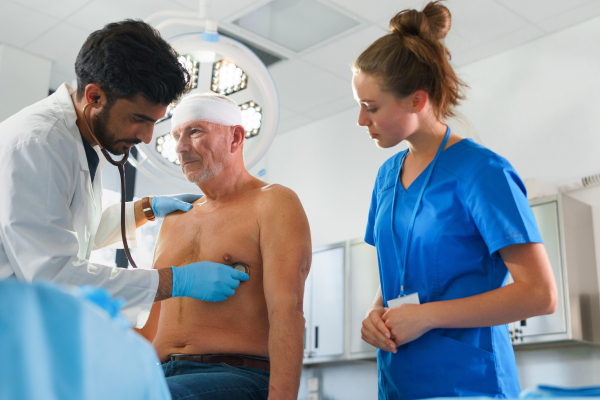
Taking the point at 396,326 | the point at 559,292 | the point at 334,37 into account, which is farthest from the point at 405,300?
the point at 334,37

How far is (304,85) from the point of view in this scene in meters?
4.70

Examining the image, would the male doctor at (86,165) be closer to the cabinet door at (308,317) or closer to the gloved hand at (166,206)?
the gloved hand at (166,206)

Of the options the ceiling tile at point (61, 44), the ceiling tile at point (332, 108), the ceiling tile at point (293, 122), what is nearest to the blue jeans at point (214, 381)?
the ceiling tile at point (61, 44)

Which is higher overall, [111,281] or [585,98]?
[585,98]

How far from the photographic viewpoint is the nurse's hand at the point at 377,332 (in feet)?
4.62

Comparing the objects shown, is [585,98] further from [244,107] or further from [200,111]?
[200,111]

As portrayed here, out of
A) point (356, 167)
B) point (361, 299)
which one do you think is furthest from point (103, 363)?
point (356, 167)

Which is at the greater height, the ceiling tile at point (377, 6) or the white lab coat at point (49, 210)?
the ceiling tile at point (377, 6)

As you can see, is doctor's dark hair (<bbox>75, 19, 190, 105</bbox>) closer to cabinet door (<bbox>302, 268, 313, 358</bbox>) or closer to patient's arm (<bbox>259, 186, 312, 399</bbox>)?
patient's arm (<bbox>259, 186, 312, 399</bbox>)

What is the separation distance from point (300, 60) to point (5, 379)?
394cm

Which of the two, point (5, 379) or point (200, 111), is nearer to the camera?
point (5, 379)

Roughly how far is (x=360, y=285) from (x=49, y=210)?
294 cm

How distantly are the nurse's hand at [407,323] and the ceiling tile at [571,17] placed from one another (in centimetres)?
293

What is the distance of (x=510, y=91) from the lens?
408 centimetres
